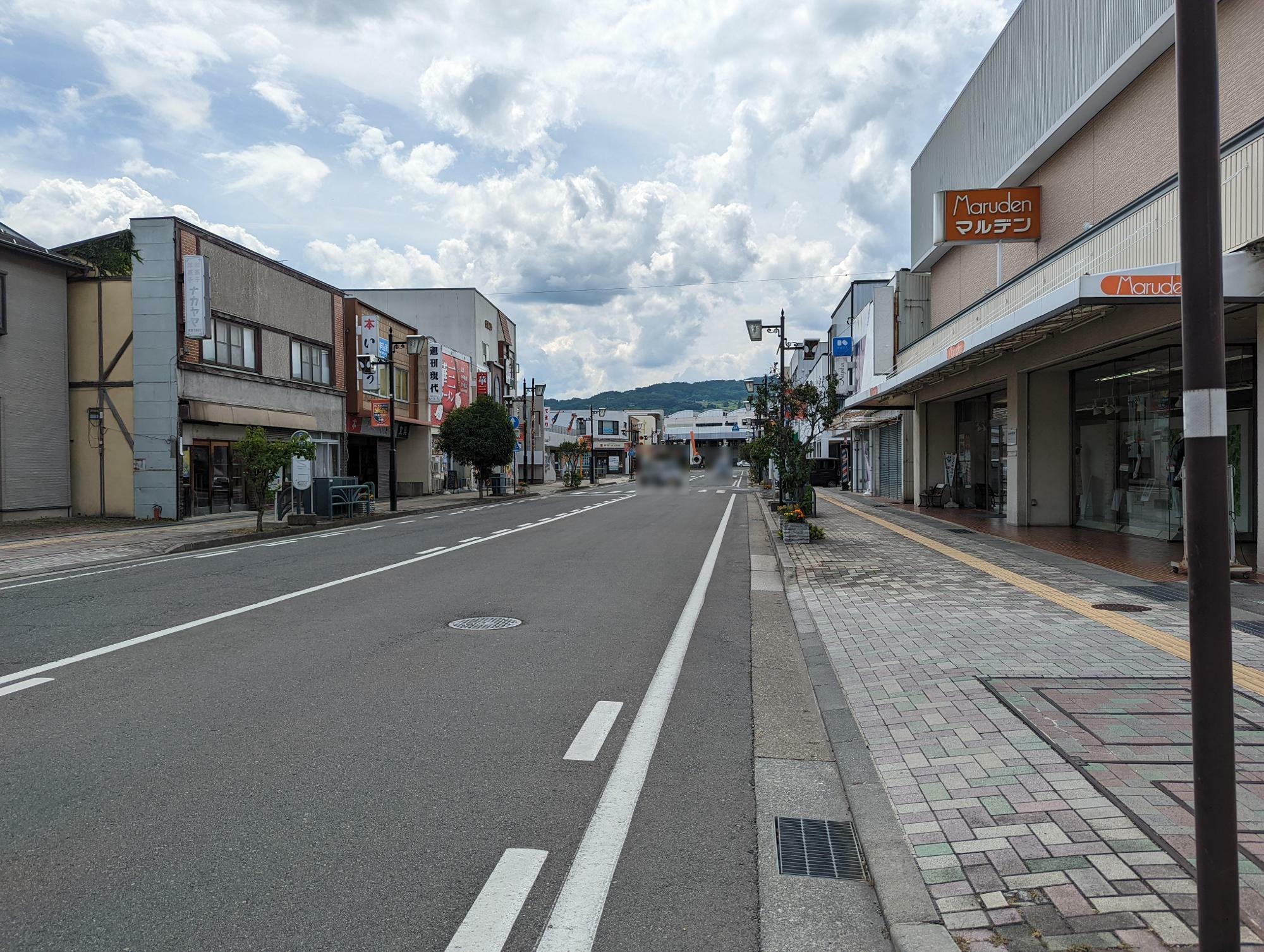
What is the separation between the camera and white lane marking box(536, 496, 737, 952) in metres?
3.20

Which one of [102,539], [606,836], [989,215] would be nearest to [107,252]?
[102,539]

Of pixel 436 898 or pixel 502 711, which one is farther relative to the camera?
pixel 502 711

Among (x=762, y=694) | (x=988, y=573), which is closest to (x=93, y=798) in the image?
(x=762, y=694)

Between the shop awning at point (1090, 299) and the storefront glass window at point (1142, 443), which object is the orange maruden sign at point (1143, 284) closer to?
the shop awning at point (1090, 299)

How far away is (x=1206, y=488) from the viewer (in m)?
2.57

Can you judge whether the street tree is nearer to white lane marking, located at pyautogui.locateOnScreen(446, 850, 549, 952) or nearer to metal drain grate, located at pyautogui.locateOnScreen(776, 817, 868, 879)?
white lane marking, located at pyautogui.locateOnScreen(446, 850, 549, 952)

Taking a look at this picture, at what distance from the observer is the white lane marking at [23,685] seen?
6254 millimetres

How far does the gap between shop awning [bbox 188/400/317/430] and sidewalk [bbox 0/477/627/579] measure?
2994mm

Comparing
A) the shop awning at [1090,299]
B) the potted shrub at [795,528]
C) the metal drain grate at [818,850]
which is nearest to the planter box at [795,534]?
the potted shrub at [795,528]

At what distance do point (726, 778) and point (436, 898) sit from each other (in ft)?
6.28

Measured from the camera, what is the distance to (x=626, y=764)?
494 cm

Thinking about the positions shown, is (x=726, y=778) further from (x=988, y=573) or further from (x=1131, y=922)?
(x=988, y=573)

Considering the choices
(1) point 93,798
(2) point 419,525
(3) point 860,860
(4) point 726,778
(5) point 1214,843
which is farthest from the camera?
(2) point 419,525

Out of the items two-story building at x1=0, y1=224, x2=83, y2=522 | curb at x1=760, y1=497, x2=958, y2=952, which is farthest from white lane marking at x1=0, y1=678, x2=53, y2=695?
two-story building at x1=0, y1=224, x2=83, y2=522
